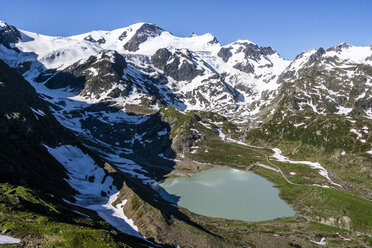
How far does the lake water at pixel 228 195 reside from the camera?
93938 mm

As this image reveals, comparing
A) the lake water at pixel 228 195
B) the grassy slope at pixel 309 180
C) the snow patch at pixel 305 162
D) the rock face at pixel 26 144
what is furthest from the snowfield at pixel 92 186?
the snow patch at pixel 305 162

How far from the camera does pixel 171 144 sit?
197 meters

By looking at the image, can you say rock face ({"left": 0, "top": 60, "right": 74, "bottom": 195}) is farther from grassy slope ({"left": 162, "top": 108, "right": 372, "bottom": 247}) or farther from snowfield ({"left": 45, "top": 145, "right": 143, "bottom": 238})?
grassy slope ({"left": 162, "top": 108, "right": 372, "bottom": 247})

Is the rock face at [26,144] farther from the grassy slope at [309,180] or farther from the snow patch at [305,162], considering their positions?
the snow patch at [305,162]

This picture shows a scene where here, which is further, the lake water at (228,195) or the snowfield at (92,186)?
the lake water at (228,195)

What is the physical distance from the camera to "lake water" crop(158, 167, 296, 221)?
9394cm

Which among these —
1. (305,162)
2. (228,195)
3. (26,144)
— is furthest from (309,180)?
(26,144)

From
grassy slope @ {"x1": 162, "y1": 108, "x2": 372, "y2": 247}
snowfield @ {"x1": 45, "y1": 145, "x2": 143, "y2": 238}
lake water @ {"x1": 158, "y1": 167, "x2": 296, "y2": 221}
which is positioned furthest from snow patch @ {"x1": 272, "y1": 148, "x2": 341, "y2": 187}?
snowfield @ {"x1": 45, "y1": 145, "x2": 143, "y2": 238}

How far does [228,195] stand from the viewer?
114 meters

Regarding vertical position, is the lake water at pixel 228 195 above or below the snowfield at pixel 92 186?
above

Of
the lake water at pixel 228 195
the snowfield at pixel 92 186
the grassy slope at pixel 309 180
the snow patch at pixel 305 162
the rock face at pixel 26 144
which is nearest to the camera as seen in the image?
the rock face at pixel 26 144

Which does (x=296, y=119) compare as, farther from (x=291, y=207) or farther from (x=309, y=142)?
(x=291, y=207)

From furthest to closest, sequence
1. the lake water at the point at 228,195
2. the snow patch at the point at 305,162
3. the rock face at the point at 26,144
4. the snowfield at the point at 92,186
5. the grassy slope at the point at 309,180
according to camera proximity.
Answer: the snow patch at the point at 305,162, the lake water at the point at 228,195, the grassy slope at the point at 309,180, the snowfield at the point at 92,186, the rock face at the point at 26,144

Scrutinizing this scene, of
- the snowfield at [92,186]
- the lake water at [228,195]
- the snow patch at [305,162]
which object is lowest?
the snowfield at [92,186]
